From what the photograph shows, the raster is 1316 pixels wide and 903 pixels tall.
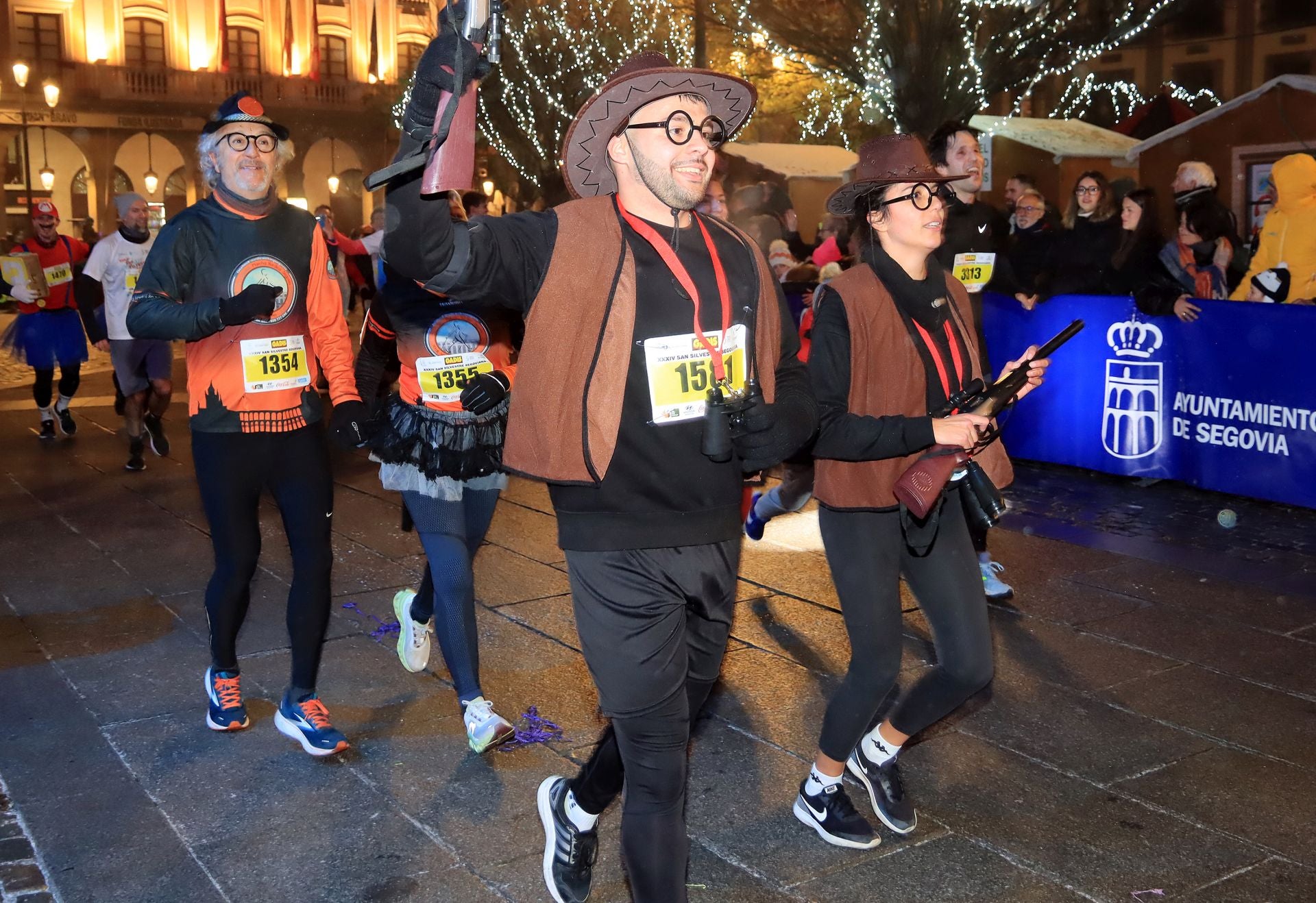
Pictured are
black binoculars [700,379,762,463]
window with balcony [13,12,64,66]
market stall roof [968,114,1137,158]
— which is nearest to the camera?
black binoculars [700,379,762,463]

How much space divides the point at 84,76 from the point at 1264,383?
4600cm

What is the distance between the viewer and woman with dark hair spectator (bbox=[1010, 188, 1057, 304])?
942 cm

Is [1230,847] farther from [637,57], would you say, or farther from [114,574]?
[114,574]

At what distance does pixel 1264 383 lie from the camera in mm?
8258

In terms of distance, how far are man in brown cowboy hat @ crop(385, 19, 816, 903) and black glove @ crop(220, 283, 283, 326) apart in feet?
4.85

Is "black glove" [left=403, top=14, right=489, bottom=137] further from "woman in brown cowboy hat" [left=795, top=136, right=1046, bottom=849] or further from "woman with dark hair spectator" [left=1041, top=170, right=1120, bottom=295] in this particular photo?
"woman with dark hair spectator" [left=1041, top=170, right=1120, bottom=295]

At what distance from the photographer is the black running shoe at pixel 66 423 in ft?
40.0

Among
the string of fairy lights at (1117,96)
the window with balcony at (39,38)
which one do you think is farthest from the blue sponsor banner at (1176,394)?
the window with balcony at (39,38)

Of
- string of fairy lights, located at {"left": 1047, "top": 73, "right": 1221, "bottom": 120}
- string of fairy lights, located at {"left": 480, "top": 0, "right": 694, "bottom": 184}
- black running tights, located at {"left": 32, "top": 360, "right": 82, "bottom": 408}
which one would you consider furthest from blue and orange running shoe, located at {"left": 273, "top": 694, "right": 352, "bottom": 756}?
string of fairy lights, located at {"left": 1047, "top": 73, "right": 1221, "bottom": 120}

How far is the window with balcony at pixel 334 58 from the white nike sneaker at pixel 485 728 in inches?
2013

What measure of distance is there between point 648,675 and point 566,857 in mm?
836

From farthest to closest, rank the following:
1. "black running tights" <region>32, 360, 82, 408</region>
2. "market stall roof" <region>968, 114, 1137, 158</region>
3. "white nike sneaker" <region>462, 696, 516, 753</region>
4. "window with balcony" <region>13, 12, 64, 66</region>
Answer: "window with balcony" <region>13, 12, 64, 66</region>
"market stall roof" <region>968, 114, 1137, 158</region>
"black running tights" <region>32, 360, 82, 408</region>
"white nike sneaker" <region>462, 696, 516, 753</region>

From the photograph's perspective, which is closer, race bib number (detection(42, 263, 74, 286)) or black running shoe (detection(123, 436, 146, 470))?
black running shoe (detection(123, 436, 146, 470))

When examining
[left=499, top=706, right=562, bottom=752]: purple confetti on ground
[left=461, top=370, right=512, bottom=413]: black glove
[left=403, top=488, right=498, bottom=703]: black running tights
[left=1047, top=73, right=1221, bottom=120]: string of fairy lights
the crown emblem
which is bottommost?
[left=499, top=706, right=562, bottom=752]: purple confetti on ground
